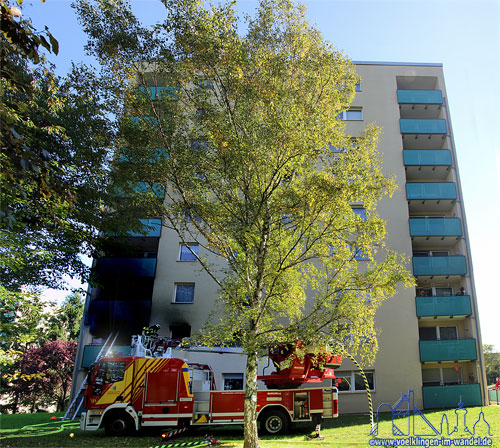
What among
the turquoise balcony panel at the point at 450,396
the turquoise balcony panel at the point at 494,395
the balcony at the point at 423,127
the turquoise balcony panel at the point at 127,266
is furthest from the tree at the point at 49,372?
the balcony at the point at 423,127

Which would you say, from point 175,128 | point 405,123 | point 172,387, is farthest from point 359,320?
point 405,123

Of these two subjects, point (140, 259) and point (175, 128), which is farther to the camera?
point (140, 259)

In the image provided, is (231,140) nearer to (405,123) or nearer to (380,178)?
(380,178)

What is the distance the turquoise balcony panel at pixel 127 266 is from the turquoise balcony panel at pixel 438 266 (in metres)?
14.7

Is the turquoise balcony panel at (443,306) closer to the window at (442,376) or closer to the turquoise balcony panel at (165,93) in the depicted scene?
the window at (442,376)

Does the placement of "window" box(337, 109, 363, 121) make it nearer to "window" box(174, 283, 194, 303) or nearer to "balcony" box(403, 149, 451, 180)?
"balcony" box(403, 149, 451, 180)

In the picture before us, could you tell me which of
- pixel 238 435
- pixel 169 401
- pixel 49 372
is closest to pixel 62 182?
pixel 169 401

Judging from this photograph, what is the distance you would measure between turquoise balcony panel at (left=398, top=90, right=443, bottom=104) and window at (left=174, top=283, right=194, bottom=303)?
58.4 feet

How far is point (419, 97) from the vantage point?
25500mm

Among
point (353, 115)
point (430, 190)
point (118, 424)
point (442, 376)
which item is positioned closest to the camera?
point (118, 424)

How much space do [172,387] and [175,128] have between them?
27.9 ft

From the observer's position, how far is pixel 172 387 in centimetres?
1315

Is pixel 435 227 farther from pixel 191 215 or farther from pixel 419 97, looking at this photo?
pixel 191 215

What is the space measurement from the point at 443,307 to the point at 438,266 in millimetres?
2331
